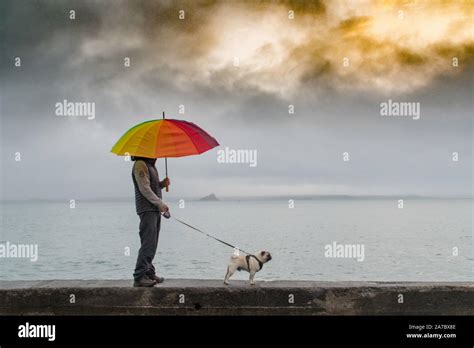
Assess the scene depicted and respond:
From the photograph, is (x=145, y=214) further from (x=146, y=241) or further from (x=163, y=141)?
(x=163, y=141)

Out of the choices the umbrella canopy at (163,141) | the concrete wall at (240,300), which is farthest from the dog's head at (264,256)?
the umbrella canopy at (163,141)

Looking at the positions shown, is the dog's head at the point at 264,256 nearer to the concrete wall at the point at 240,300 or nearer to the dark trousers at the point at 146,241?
the concrete wall at the point at 240,300

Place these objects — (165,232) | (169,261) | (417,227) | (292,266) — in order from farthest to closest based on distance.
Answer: (417,227)
(165,232)
(169,261)
(292,266)

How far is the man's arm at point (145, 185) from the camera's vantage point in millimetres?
6555

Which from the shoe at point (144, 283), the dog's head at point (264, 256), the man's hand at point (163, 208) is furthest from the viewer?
the dog's head at point (264, 256)

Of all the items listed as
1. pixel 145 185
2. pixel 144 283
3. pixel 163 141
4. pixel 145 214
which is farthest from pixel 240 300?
pixel 163 141

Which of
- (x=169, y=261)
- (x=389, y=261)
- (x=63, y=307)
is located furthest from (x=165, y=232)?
(x=63, y=307)

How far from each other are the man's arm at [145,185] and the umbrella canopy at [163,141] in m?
0.18

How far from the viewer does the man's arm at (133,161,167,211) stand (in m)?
6.55

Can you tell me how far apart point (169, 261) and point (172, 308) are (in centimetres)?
2720

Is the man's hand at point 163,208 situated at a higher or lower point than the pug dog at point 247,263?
higher

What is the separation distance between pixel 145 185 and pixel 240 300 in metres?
1.68
